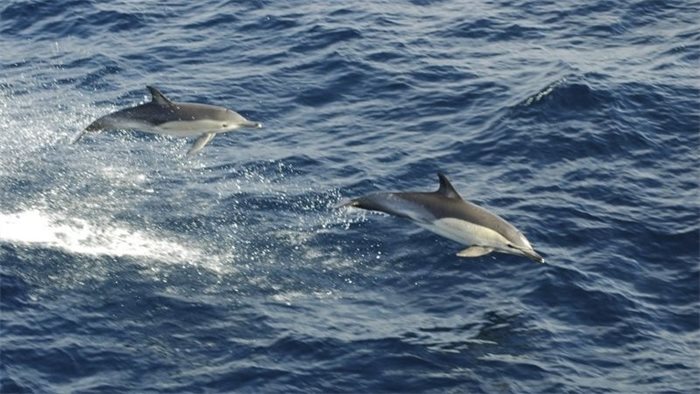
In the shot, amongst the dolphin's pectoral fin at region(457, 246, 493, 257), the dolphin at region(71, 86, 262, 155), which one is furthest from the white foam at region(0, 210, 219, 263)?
the dolphin's pectoral fin at region(457, 246, 493, 257)

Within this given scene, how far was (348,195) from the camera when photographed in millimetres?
37125

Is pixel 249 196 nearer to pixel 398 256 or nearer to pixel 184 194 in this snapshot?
pixel 184 194

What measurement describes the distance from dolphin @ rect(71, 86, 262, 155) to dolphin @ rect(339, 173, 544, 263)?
5564 millimetres

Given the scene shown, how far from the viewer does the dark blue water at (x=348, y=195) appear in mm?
28859

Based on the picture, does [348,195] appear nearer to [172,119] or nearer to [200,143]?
[200,143]

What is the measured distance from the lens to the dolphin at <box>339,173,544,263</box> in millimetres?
30047

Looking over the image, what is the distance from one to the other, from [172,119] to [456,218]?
26.8 feet

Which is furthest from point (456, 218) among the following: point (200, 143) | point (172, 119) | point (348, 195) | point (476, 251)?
point (172, 119)

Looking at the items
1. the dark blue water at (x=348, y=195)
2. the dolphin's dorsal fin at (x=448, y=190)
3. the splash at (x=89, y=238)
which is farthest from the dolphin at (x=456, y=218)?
the splash at (x=89, y=238)

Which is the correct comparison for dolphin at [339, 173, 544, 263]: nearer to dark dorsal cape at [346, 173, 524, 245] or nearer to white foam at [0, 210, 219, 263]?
dark dorsal cape at [346, 173, 524, 245]

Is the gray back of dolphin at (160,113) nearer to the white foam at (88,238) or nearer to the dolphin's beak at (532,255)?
the white foam at (88,238)

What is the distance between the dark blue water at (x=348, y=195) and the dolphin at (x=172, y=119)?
8.20ft

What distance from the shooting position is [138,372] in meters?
28.1

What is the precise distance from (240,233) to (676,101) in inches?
587
